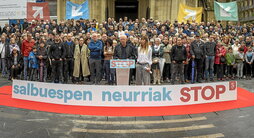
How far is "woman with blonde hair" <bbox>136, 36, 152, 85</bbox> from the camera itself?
8.54 m

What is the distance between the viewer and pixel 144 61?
8.61 meters

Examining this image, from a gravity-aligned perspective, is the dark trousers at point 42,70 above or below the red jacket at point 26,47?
below

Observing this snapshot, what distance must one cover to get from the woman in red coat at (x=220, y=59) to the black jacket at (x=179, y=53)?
240 cm

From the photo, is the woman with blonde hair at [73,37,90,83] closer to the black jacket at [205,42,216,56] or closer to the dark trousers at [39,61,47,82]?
the dark trousers at [39,61,47,82]

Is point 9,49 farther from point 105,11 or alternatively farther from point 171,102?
→ point 105,11

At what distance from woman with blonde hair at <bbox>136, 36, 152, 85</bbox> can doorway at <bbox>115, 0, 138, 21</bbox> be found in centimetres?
1770

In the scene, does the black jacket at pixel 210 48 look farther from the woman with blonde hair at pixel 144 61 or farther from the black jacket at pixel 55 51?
the black jacket at pixel 55 51

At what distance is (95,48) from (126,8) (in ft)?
53.9

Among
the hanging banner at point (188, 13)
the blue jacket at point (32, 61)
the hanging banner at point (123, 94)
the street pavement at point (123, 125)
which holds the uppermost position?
the hanging banner at point (188, 13)

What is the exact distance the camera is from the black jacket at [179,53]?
11031 millimetres

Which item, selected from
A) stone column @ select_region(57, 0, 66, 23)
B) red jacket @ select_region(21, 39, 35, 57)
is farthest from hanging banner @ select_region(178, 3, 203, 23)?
stone column @ select_region(57, 0, 66, 23)

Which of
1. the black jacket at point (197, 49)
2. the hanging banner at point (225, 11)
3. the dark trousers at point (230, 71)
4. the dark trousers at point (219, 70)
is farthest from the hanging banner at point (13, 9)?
the dark trousers at point (230, 71)

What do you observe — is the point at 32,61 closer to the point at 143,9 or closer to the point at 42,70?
the point at 42,70

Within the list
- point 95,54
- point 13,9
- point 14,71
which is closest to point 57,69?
point 95,54
